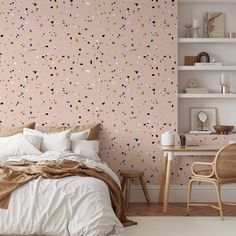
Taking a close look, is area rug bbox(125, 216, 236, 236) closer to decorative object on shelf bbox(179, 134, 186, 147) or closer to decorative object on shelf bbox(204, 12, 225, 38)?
decorative object on shelf bbox(179, 134, 186, 147)

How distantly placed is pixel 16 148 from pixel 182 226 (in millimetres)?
1981

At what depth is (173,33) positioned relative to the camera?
5.82 meters

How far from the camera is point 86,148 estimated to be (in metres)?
5.42

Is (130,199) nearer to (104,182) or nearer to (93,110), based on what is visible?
(93,110)

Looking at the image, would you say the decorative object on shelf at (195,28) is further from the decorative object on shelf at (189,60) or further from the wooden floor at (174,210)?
the wooden floor at (174,210)

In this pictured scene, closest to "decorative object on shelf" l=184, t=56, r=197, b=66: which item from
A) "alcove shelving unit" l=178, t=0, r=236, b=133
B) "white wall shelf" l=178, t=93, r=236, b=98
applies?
"alcove shelving unit" l=178, t=0, r=236, b=133

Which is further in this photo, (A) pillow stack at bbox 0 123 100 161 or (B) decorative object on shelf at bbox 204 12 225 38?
(B) decorative object on shelf at bbox 204 12 225 38

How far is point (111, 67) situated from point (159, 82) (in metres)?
0.62

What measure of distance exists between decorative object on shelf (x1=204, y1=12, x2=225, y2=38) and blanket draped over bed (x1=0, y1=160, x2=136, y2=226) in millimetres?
2548

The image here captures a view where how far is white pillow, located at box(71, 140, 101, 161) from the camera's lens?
534cm

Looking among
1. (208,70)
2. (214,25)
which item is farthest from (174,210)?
(214,25)

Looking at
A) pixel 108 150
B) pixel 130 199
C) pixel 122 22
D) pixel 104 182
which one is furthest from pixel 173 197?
Result: pixel 122 22

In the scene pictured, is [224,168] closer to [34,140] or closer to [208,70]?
[208,70]

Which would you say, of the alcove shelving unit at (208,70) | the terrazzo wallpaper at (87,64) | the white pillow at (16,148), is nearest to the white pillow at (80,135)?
the terrazzo wallpaper at (87,64)
